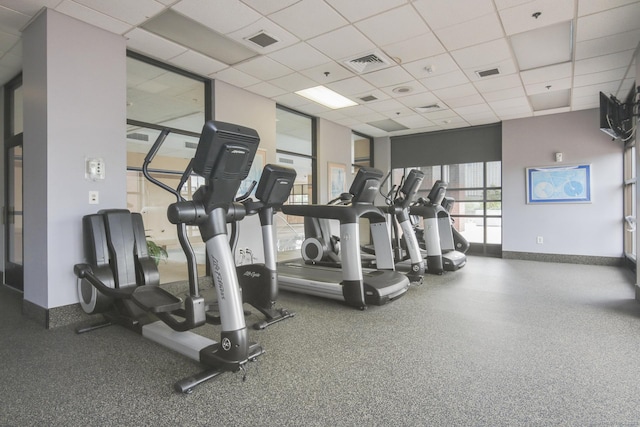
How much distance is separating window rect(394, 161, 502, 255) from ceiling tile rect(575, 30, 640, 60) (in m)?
3.64

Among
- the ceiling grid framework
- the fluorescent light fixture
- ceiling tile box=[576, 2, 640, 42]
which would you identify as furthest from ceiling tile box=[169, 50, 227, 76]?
ceiling tile box=[576, 2, 640, 42]

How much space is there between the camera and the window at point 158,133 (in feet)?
14.4

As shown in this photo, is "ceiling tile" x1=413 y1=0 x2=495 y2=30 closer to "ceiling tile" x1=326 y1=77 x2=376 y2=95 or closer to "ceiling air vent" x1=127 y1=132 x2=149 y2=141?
"ceiling tile" x1=326 y1=77 x2=376 y2=95

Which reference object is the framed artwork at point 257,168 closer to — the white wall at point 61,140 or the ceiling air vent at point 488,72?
the white wall at point 61,140

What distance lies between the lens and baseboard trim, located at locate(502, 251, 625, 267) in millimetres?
6402

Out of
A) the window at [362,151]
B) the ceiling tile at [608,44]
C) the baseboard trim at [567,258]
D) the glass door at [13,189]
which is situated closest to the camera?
the ceiling tile at [608,44]

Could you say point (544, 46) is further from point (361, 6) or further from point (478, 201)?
point (478, 201)

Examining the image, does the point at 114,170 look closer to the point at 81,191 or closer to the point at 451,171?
the point at 81,191

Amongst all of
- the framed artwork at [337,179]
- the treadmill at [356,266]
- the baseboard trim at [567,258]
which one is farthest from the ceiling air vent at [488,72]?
the baseboard trim at [567,258]

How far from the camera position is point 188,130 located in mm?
5004

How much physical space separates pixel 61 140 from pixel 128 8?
1.43 metres

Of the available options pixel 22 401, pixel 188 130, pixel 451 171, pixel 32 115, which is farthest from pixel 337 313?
pixel 451 171

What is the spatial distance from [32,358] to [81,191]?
1619mm

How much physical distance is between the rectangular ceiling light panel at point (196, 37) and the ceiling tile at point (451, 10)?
206cm
